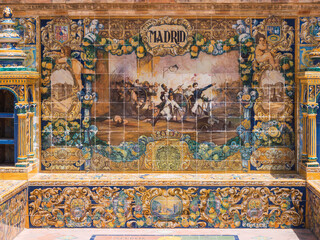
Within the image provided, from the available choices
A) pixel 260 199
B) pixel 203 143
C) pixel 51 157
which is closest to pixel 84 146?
pixel 51 157

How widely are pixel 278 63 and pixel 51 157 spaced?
4.49m

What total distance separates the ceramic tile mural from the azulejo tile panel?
71 cm

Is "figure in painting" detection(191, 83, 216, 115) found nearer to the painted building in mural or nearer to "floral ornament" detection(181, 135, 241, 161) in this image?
the painted building in mural

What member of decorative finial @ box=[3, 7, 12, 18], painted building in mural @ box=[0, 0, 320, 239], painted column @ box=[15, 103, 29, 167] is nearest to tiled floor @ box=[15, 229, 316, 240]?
painted building in mural @ box=[0, 0, 320, 239]

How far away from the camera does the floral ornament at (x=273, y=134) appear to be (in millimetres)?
11664

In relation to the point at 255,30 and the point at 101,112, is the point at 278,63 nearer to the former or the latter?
the point at 255,30

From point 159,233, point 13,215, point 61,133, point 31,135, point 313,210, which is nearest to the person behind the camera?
point 13,215

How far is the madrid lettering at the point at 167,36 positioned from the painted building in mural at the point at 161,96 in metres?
0.02

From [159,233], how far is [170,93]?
8.32ft

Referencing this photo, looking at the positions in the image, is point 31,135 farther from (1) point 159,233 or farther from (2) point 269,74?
(2) point 269,74

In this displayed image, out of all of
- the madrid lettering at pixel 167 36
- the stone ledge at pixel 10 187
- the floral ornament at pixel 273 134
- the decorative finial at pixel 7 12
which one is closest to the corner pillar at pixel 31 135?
the stone ledge at pixel 10 187

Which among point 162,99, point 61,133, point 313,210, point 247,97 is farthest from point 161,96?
point 313,210

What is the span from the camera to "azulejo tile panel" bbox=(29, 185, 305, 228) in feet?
36.5

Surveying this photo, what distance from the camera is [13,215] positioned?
10.5m
